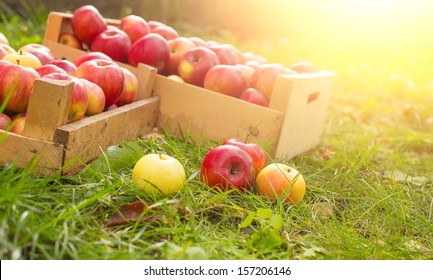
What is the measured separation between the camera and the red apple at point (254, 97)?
3350 mm

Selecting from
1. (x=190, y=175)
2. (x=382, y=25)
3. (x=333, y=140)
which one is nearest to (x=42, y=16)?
(x=333, y=140)

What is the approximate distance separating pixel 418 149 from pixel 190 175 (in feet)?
7.13

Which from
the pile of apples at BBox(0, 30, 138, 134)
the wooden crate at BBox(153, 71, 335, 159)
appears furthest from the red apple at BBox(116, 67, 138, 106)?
the wooden crate at BBox(153, 71, 335, 159)

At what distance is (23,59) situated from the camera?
2883 mm

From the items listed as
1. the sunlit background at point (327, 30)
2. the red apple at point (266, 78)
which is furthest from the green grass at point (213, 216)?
the sunlit background at point (327, 30)

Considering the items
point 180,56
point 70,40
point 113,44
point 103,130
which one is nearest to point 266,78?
point 180,56

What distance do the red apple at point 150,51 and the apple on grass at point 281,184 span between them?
117 cm

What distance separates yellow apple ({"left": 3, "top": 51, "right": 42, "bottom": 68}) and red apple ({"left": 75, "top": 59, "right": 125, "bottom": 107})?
21 cm

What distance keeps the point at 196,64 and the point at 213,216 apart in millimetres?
1323

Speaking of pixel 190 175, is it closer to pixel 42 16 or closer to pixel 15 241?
pixel 15 241

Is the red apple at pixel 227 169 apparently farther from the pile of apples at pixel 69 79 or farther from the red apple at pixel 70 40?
the red apple at pixel 70 40

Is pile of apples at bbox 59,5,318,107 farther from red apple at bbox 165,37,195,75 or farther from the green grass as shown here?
the green grass

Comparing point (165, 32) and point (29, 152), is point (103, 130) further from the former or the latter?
point (165, 32)
